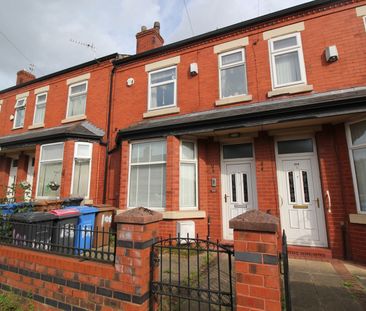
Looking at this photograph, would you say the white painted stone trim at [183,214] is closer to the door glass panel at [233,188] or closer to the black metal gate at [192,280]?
the black metal gate at [192,280]

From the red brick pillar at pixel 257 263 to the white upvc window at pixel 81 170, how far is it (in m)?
7.14

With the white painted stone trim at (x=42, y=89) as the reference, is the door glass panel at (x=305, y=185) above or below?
below

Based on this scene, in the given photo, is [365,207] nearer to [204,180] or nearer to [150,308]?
[204,180]

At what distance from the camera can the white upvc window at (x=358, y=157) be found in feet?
16.4

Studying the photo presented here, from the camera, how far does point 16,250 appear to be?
3320 mm

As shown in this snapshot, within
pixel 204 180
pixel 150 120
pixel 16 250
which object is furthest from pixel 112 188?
pixel 16 250

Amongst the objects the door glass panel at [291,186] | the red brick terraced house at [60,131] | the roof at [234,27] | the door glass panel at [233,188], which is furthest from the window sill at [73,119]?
the door glass panel at [291,186]

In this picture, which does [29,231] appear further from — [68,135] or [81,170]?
[68,135]

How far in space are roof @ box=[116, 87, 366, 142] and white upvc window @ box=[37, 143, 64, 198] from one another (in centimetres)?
284

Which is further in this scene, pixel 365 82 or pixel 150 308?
pixel 365 82

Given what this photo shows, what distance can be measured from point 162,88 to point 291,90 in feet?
13.9

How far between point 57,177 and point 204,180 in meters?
5.43

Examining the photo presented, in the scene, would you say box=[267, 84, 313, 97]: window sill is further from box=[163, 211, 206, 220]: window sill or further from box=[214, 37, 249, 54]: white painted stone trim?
box=[163, 211, 206, 220]: window sill

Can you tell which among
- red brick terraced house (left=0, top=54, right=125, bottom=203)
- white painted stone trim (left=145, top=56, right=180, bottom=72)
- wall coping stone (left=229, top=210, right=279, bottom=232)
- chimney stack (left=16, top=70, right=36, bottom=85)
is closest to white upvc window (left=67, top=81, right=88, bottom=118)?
red brick terraced house (left=0, top=54, right=125, bottom=203)
